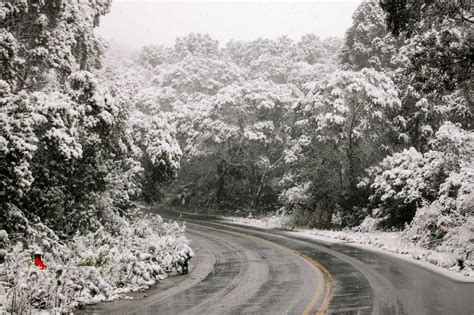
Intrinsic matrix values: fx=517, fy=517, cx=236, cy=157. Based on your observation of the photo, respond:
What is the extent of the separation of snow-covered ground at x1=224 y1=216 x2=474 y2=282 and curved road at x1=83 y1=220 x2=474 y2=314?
0.68 meters

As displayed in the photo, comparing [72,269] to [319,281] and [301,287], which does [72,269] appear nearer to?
[301,287]

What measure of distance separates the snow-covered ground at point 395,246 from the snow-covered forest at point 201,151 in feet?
1.85

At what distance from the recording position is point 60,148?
13047mm

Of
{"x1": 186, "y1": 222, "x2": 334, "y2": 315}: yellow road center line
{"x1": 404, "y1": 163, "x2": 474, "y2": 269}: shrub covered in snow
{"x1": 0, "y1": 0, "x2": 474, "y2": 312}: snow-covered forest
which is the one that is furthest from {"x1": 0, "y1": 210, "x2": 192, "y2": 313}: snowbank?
{"x1": 404, "y1": 163, "x2": 474, "y2": 269}: shrub covered in snow

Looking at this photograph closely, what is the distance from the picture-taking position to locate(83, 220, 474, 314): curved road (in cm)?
1002

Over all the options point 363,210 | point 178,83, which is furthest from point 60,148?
point 178,83

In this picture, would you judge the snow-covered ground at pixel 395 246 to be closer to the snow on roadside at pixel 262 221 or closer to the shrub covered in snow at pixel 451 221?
the snow on roadside at pixel 262 221

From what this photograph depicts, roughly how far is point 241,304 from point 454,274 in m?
6.75

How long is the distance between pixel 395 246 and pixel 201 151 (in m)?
21.2

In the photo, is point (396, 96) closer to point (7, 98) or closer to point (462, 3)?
point (462, 3)

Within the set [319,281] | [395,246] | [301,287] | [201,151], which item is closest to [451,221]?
[395,246]

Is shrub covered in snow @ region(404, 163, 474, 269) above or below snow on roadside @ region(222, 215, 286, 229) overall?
above

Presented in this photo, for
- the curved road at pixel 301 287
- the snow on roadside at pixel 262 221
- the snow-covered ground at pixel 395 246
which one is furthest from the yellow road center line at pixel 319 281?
the snow on roadside at pixel 262 221

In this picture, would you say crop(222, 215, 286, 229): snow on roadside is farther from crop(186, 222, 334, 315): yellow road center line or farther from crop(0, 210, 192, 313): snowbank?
crop(0, 210, 192, 313): snowbank
